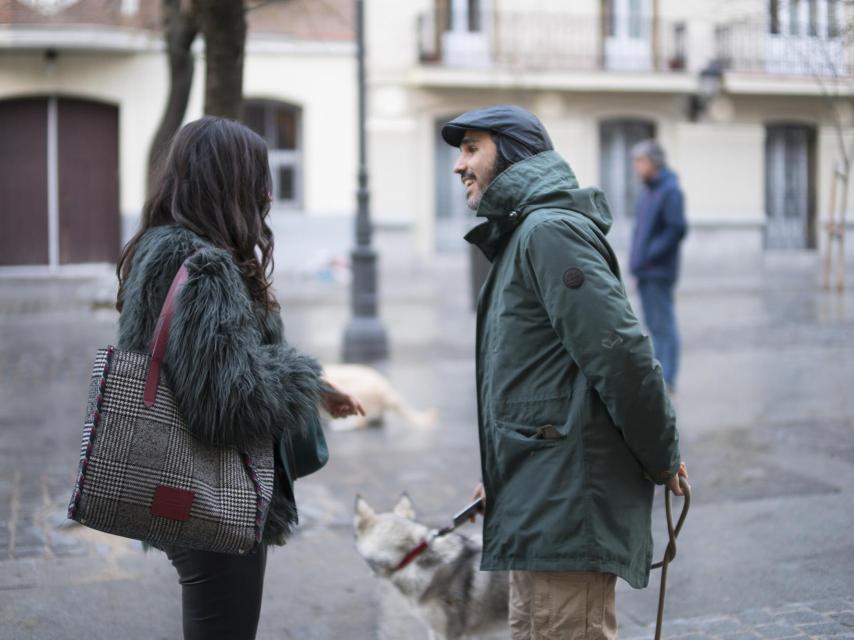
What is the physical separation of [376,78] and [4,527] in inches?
688

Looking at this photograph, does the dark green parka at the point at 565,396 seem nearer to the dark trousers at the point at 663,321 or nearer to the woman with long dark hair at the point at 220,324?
the woman with long dark hair at the point at 220,324

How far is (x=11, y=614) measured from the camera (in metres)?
4.14

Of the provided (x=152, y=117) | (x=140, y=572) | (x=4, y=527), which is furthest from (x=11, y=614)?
(x=152, y=117)

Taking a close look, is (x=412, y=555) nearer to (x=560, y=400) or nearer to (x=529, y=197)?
(x=560, y=400)

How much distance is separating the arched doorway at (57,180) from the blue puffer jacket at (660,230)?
1438 cm

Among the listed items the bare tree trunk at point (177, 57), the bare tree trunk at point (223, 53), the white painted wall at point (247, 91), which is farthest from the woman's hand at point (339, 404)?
the white painted wall at point (247, 91)

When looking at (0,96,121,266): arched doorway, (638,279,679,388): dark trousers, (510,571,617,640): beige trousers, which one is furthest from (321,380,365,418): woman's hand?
(0,96,121,266): arched doorway

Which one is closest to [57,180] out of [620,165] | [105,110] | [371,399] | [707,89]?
[105,110]

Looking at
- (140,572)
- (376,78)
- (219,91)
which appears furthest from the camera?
(376,78)

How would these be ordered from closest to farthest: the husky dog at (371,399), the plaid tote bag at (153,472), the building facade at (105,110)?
the plaid tote bag at (153,472), the husky dog at (371,399), the building facade at (105,110)

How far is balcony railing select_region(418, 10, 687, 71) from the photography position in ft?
72.2

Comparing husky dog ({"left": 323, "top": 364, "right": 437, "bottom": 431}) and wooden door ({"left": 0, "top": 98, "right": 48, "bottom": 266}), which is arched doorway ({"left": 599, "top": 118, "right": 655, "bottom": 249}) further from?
husky dog ({"left": 323, "top": 364, "right": 437, "bottom": 431})

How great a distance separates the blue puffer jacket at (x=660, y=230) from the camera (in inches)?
325

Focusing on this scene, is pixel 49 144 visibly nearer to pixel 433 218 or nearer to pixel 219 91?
pixel 433 218
